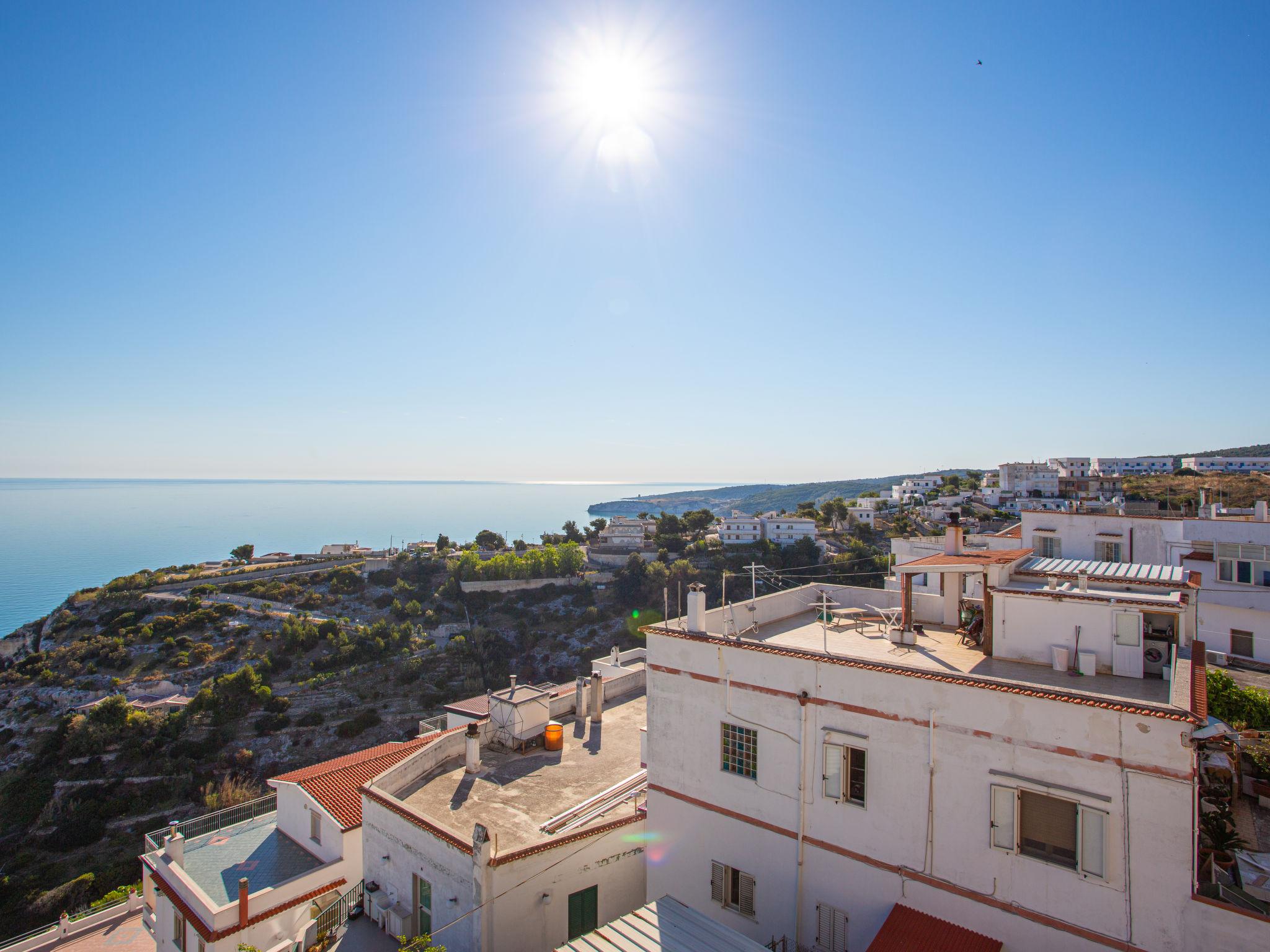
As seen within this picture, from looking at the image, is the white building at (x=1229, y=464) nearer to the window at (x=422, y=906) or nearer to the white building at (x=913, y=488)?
the white building at (x=913, y=488)

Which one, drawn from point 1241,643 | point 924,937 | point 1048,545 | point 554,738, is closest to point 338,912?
point 554,738

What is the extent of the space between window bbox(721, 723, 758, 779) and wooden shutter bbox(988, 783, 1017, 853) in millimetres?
3198

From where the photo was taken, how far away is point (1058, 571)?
1051 centimetres

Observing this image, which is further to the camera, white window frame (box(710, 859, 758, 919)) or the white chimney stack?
the white chimney stack

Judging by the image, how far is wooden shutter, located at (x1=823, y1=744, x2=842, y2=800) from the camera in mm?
8773

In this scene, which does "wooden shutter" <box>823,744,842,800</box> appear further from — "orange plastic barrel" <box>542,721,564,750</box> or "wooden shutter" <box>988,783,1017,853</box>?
"orange plastic barrel" <box>542,721,564,750</box>

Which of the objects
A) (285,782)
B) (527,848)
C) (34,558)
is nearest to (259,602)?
(285,782)

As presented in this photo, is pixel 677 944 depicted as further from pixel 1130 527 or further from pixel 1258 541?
pixel 1258 541

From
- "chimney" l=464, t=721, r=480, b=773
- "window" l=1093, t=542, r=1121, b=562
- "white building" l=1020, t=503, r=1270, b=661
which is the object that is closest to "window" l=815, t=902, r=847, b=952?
"chimney" l=464, t=721, r=480, b=773

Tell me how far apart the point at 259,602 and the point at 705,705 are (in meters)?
70.4

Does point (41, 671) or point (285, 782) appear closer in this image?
point (285, 782)

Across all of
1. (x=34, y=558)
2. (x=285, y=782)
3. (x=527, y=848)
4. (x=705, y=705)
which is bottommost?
(x=34, y=558)

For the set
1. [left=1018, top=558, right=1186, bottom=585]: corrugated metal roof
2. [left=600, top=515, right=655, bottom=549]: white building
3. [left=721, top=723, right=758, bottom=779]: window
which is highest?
[left=1018, top=558, right=1186, bottom=585]: corrugated metal roof

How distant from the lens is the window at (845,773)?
8680 mm
